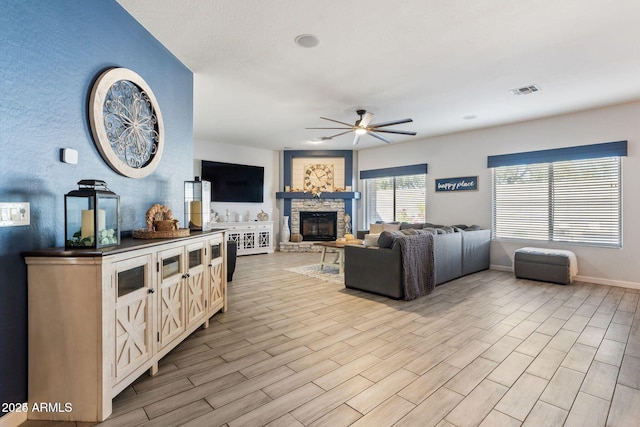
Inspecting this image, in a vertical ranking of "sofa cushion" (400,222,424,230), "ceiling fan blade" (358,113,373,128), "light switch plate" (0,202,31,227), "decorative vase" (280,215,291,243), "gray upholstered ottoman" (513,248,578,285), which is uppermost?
"ceiling fan blade" (358,113,373,128)

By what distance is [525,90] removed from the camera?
4277 millimetres

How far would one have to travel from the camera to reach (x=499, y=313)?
11.8 feet

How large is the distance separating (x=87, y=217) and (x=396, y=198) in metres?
7.09

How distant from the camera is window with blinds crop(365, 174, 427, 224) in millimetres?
7594

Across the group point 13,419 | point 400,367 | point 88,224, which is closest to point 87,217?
point 88,224

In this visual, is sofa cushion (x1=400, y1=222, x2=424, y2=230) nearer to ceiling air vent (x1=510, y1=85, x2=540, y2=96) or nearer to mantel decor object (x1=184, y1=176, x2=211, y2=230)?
ceiling air vent (x1=510, y1=85, x2=540, y2=96)

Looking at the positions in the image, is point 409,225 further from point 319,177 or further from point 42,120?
point 42,120

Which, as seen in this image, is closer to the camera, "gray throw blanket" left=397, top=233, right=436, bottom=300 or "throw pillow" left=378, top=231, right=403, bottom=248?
"gray throw blanket" left=397, top=233, right=436, bottom=300

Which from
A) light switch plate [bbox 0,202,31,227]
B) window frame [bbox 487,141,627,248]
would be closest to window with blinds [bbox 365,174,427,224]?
window frame [bbox 487,141,627,248]

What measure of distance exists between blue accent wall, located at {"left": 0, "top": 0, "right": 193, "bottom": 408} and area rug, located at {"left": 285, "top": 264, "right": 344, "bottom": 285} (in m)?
3.36

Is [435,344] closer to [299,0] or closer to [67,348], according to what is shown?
[67,348]

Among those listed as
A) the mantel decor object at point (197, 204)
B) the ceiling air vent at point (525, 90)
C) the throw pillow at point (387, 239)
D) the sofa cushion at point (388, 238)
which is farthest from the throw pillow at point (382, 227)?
the mantel decor object at point (197, 204)

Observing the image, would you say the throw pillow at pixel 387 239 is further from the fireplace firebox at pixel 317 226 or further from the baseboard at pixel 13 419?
the fireplace firebox at pixel 317 226

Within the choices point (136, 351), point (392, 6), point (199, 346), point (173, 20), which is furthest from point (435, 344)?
point (173, 20)
